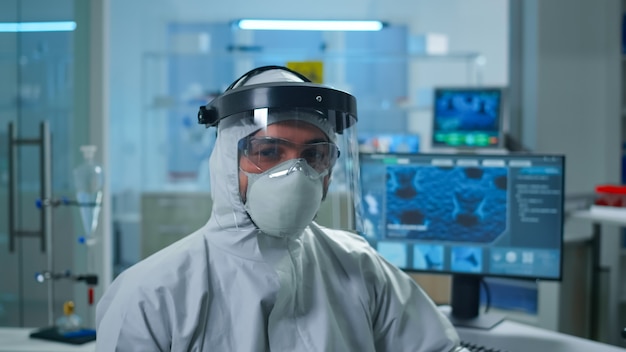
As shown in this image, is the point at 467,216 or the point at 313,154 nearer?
the point at 313,154

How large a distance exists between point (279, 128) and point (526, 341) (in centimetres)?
95

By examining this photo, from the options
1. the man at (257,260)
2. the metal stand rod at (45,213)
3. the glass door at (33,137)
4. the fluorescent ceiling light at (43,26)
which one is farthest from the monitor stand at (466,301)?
the fluorescent ceiling light at (43,26)

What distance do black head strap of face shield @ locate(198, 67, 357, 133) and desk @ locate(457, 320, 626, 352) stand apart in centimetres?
82

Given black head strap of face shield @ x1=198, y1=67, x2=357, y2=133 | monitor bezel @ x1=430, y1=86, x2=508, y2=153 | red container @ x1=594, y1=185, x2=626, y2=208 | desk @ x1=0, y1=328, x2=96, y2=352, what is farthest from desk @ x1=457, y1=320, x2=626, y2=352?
monitor bezel @ x1=430, y1=86, x2=508, y2=153

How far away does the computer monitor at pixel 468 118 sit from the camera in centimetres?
327

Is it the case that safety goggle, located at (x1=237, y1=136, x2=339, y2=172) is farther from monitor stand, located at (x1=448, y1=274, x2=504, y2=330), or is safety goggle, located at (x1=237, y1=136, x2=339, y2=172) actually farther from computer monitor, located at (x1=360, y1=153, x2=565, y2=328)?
monitor stand, located at (x1=448, y1=274, x2=504, y2=330)

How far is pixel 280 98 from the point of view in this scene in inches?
45.9

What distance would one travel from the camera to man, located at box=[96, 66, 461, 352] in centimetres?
117

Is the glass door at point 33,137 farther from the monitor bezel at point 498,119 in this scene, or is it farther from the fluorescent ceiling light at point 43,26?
the monitor bezel at point 498,119

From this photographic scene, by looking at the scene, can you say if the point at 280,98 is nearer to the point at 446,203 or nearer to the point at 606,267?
the point at 446,203

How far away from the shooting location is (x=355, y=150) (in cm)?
138

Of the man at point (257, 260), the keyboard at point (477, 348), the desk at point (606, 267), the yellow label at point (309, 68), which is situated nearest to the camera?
the man at point (257, 260)

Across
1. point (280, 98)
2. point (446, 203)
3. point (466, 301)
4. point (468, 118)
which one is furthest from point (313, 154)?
point (468, 118)

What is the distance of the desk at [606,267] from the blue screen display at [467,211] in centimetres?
36
